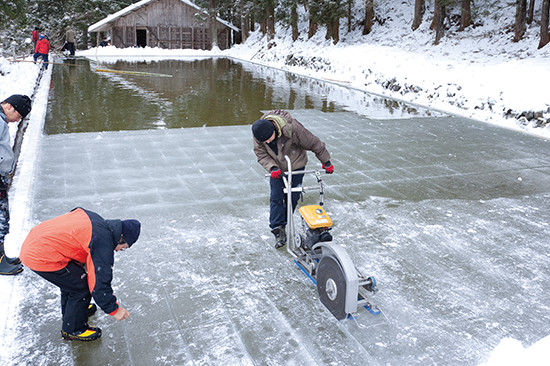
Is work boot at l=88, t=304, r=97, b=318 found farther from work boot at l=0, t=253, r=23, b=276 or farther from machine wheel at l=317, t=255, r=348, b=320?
machine wheel at l=317, t=255, r=348, b=320

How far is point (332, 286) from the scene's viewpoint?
3760 millimetres

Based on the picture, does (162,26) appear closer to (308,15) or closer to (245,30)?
(245,30)

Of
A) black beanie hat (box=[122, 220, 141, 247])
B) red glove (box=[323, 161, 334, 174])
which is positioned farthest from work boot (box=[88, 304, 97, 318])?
red glove (box=[323, 161, 334, 174])

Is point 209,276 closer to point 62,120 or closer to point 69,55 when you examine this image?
point 62,120

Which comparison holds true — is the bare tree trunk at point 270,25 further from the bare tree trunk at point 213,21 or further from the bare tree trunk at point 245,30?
the bare tree trunk at point 245,30

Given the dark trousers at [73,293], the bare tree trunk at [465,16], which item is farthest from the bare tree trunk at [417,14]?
the dark trousers at [73,293]

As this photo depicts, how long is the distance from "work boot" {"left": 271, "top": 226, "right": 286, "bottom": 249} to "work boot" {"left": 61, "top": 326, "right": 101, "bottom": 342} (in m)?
2.11

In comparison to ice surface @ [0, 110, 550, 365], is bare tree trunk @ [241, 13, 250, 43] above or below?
above

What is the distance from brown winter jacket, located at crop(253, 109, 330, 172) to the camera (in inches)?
184

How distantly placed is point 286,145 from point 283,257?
1168mm

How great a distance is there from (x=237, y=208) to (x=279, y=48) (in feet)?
94.8

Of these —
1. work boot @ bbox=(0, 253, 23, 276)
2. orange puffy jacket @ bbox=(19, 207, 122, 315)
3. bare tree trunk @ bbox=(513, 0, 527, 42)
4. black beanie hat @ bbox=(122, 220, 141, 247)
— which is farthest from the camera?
bare tree trunk @ bbox=(513, 0, 527, 42)

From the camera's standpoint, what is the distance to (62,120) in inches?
430

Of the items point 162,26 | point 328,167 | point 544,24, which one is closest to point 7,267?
point 328,167
